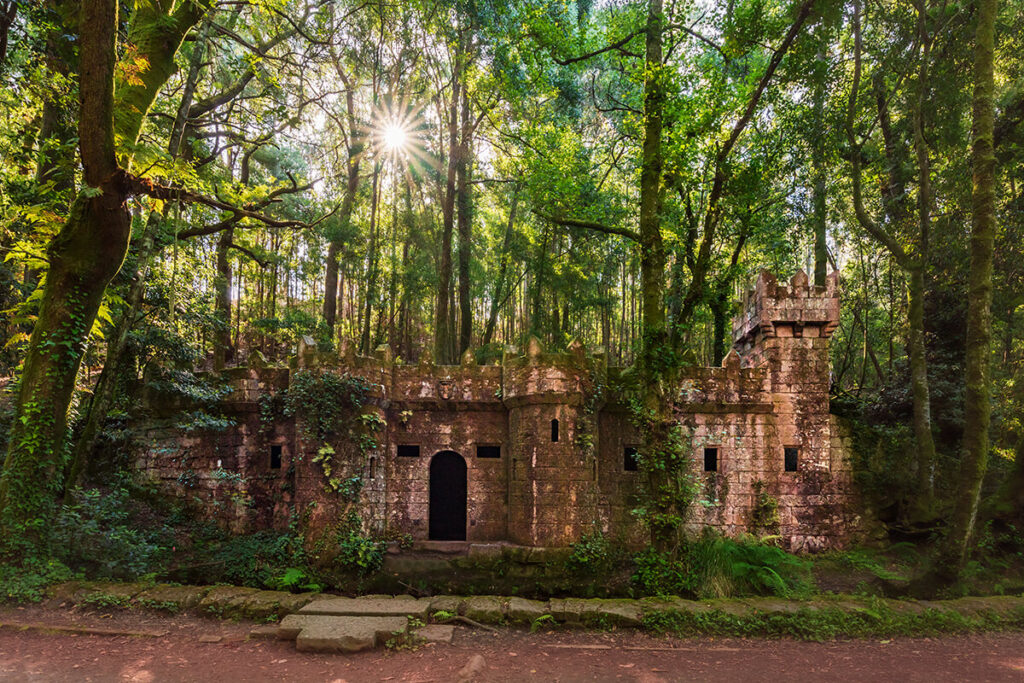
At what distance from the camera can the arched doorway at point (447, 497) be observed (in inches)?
420

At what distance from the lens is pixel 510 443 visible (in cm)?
991

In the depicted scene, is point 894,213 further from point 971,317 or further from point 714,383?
point 714,383

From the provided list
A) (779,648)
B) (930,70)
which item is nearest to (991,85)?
(930,70)

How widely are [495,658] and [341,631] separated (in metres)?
2.00

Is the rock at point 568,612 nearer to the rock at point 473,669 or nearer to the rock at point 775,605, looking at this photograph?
the rock at point 473,669

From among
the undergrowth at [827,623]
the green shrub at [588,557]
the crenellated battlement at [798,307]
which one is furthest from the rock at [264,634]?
the crenellated battlement at [798,307]

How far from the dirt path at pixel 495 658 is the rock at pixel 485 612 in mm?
284

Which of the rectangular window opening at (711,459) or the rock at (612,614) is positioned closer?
the rock at (612,614)

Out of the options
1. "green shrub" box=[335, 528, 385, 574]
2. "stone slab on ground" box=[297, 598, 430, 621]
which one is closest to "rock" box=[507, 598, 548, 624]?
"stone slab on ground" box=[297, 598, 430, 621]

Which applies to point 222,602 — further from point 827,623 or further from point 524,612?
point 827,623

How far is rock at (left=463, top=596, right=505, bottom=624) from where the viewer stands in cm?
697

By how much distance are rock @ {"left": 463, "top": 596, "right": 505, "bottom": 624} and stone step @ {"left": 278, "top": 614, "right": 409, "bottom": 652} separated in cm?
96

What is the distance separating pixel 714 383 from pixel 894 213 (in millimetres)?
6737

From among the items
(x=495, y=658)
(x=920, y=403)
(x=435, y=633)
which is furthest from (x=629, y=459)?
(x=920, y=403)
